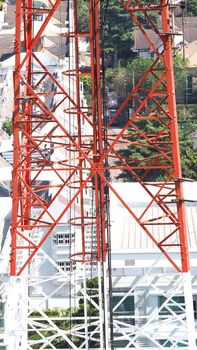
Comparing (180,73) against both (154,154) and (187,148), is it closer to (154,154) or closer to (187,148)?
(187,148)

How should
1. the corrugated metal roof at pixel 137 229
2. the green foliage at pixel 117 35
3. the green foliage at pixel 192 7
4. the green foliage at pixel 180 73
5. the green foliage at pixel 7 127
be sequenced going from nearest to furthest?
the corrugated metal roof at pixel 137 229, the green foliage at pixel 7 127, the green foliage at pixel 180 73, the green foliage at pixel 117 35, the green foliage at pixel 192 7

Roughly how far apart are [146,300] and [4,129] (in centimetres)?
3569

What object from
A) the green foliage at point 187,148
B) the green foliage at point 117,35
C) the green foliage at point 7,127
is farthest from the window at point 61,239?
the green foliage at point 117,35

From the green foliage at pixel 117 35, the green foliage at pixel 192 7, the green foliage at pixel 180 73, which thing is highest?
the green foliage at pixel 192 7

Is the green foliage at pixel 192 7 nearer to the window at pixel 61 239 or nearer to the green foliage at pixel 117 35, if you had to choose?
the green foliage at pixel 117 35

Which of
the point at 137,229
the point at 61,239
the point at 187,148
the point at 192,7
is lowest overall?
the point at 61,239

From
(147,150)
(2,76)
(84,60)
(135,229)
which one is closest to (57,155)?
(147,150)

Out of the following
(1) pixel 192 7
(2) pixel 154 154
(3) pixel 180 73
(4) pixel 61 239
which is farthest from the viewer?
(1) pixel 192 7

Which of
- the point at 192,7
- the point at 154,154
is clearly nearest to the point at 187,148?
the point at 154,154

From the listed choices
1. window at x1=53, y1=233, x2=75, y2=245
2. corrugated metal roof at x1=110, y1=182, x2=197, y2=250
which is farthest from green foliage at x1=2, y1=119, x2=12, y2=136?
corrugated metal roof at x1=110, y1=182, x2=197, y2=250

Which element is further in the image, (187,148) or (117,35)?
(117,35)

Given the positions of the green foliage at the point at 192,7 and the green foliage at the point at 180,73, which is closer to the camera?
the green foliage at the point at 180,73

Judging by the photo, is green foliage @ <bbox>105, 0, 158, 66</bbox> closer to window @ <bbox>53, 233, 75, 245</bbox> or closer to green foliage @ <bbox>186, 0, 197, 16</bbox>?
green foliage @ <bbox>186, 0, 197, 16</bbox>

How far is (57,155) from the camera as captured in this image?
240 ft
